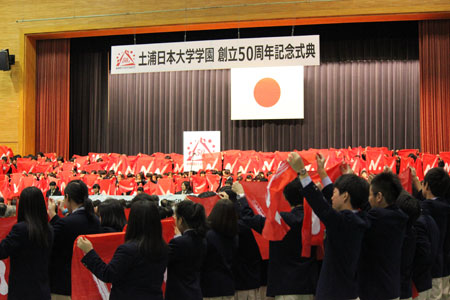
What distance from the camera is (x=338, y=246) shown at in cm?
258

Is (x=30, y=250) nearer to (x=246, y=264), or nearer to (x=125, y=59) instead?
(x=246, y=264)

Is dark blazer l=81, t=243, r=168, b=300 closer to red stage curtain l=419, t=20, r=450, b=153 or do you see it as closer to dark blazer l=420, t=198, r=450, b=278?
dark blazer l=420, t=198, r=450, b=278

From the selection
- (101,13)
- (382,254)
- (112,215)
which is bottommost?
(382,254)

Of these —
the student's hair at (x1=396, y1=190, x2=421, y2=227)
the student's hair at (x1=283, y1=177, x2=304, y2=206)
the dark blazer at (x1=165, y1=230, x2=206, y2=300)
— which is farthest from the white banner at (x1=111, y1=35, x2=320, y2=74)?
the dark blazer at (x1=165, y1=230, x2=206, y2=300)

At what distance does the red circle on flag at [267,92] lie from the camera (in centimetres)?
1605

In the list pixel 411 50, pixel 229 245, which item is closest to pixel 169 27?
pixel 411 50

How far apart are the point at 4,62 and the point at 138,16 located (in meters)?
4.96

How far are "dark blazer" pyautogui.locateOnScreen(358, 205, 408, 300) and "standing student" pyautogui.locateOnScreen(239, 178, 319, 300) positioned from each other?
41 centimetres

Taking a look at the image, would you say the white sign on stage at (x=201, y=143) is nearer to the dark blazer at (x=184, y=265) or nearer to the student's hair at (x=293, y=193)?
the student's hair at (x=293, y=193)

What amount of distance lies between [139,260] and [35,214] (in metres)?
0.80

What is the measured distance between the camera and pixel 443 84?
50.9 feet

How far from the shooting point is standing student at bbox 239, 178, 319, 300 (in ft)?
10.3

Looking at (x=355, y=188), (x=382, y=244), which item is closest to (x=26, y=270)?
(x=355, y=188)

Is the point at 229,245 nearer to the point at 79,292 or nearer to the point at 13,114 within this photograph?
the point at 79,292
